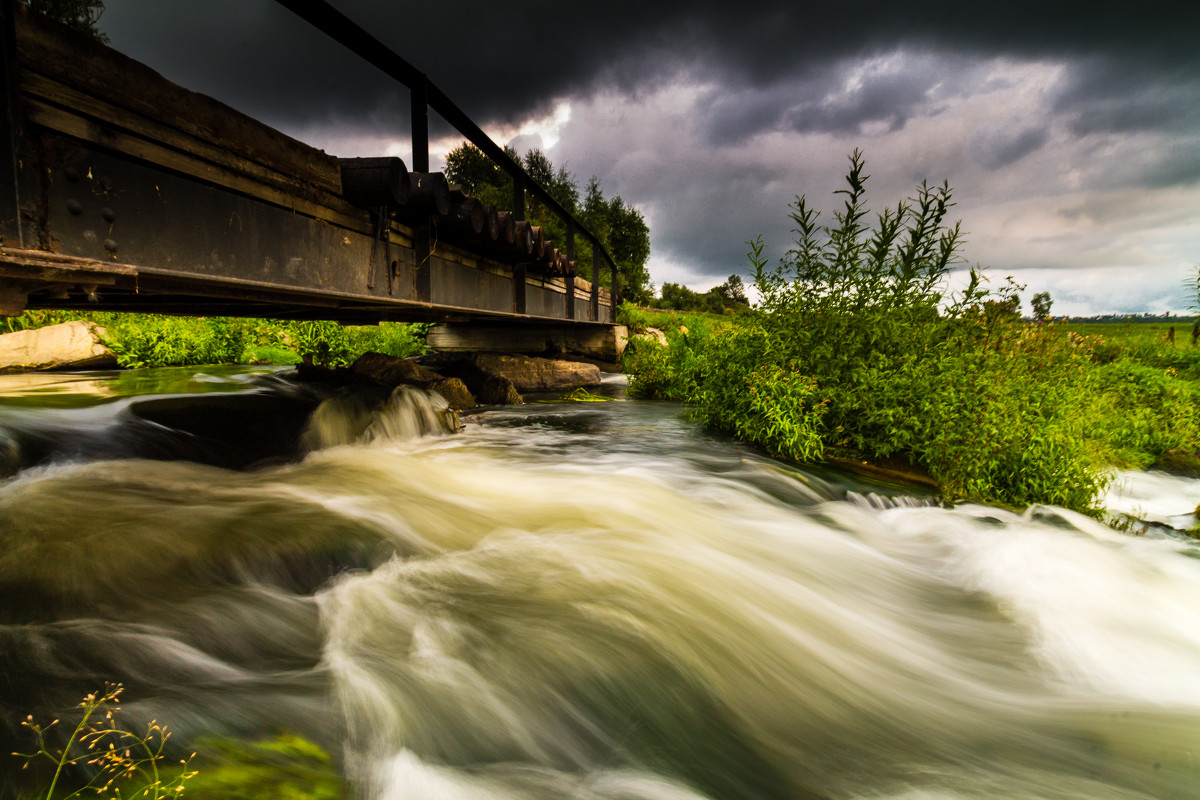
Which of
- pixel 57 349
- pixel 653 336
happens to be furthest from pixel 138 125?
pixel 653 336

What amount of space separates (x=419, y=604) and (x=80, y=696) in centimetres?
127

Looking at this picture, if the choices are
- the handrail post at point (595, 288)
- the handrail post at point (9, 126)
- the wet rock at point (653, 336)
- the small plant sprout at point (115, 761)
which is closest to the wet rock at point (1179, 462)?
the small plant sprout at point (115, 761)

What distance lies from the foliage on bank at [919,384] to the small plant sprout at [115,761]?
17.4ft

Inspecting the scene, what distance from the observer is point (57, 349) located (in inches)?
452

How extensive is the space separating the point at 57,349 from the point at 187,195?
42.1ft

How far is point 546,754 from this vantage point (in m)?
1.92

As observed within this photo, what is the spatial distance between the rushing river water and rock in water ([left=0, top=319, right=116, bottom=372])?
27.5 feet

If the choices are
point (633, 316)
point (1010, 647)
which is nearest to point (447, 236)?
point (1010, 647)

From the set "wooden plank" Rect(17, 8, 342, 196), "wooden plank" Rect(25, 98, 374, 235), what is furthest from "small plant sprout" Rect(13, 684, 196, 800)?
"wooden plank" Rect(17, 8, 342, 196)

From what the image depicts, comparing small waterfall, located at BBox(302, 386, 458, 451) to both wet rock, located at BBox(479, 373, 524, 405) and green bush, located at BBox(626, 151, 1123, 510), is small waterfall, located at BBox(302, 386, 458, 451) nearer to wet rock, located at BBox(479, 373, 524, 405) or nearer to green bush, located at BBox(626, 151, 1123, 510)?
wet rock, located at BBox(479, 373, 524, 405)

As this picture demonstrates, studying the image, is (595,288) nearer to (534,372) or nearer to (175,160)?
(534,372)

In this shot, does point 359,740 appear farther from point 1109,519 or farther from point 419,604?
point 1109,519

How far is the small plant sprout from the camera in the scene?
1.33m

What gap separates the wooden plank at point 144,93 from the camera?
Answer: 220 cm
